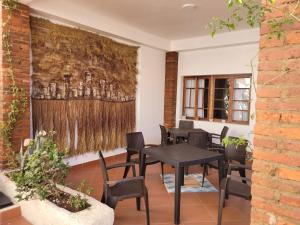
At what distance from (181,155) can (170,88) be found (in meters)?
3.72

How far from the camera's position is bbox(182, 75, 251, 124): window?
18.8 feet

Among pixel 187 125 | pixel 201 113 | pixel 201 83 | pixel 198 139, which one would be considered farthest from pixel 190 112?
pixel 198 139

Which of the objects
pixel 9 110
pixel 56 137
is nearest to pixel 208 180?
pixel 56 137

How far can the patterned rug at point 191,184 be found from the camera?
3670mm

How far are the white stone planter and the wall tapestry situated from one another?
2063 millimetres

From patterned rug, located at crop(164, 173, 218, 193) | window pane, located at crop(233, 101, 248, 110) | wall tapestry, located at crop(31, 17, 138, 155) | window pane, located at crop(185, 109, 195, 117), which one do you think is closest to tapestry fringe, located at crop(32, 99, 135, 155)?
wall tapestry, located at crop(31, 17, 138, 155)

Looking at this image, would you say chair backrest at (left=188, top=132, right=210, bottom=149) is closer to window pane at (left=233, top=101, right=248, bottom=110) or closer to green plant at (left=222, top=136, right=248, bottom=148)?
window pane at (left=233, top=101, right=248, bottom=110)

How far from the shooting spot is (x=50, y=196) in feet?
6.75

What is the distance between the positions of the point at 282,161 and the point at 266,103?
32cm

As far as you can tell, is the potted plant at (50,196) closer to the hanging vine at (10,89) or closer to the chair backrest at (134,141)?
the hanging vine at (10,89)

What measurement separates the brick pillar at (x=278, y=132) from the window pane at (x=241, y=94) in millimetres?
4643

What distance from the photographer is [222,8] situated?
4.11 m

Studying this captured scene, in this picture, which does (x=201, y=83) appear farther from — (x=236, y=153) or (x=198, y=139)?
(x=236, y=153)

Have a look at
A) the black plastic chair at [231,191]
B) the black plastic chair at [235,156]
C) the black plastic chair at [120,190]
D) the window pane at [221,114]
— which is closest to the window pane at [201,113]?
the window pane at [221,114]
